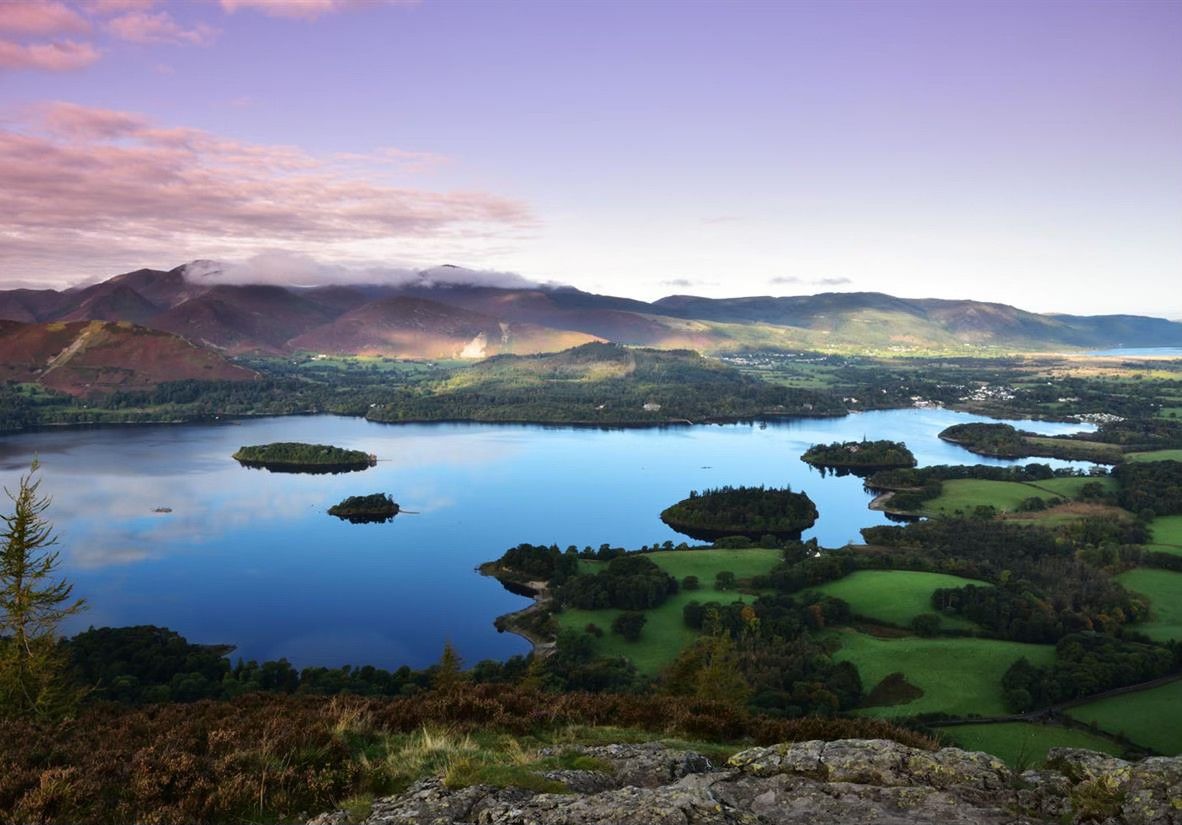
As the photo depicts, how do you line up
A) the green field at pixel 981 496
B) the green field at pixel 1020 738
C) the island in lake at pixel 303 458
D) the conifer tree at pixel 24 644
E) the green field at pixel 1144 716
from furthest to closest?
the island in lake at pixel 303 458 < the green field at pixel 981 496 < the green field at pixel 1144 716 < the green field at pixel 1020 738 < the conifer tree at pixel 24 644

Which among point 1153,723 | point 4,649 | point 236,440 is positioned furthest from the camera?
point 236,440

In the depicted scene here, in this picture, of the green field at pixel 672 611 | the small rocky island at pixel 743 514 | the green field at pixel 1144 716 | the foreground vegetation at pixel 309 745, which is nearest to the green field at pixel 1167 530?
the small rocky island at pixel 743 514

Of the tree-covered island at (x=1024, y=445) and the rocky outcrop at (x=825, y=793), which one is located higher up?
the rocky outcrop at (x=825, y=793)

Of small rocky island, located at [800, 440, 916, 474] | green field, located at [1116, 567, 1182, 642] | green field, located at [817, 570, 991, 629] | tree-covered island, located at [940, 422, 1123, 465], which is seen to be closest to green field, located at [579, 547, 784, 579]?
green field, located at [817, 570, 991, 629]

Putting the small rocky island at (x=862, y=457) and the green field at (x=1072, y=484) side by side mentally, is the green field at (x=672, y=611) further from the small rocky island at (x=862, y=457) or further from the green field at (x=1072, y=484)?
the small rocky island at (x=862, y=457)

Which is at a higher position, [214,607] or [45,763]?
[45,763]

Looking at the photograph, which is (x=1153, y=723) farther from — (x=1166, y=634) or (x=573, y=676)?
(x=573, y=676)

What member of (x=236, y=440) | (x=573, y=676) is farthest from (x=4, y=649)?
(x=236, y=440)
